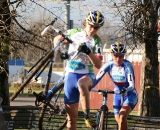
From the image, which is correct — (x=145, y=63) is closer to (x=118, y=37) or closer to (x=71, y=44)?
(x=118, y=37)

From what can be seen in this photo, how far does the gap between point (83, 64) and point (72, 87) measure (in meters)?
0.40

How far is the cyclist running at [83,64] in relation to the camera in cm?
896

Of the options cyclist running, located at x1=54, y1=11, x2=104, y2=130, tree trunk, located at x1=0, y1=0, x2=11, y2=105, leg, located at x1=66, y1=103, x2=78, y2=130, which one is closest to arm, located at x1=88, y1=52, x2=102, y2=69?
cyclist running, located at x1=54, y1=11, x2=104, y2=130

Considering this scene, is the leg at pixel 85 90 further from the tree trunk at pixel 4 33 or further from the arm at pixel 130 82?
the tree trunk at pixel 4 33

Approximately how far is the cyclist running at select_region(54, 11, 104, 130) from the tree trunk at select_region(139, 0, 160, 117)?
7149 mm

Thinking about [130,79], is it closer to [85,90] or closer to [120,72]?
[120,72]

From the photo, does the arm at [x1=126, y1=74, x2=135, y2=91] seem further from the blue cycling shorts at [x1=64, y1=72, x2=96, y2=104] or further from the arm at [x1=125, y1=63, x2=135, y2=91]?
the blue cycling shorts at [x1=64, y1=72, x2=96, y2=104]

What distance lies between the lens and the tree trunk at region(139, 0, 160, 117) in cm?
1620

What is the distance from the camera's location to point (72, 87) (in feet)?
30.1

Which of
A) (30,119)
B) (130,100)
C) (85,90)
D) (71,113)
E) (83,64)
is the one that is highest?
(83,64)

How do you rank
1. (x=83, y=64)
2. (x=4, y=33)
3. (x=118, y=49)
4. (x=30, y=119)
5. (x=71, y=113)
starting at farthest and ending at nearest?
(x=4, y=33) → (x=30, y=119) → (x=118, y=49) → (x=71, y=113) → (x=83, y=64)

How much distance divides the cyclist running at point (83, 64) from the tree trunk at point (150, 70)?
715cm

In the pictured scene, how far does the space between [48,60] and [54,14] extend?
6.49 metres

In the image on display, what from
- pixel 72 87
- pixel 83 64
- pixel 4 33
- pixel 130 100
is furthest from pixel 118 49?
pixel 4 33
